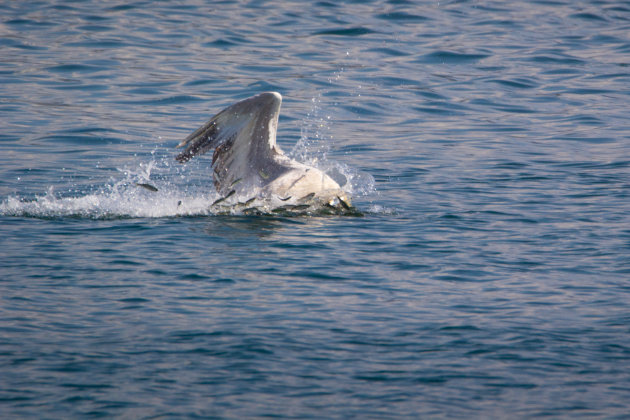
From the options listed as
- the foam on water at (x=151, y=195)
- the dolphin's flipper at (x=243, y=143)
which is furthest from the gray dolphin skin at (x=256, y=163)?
the foam on water at (x=151, y=195)

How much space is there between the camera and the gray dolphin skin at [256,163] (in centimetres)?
1069

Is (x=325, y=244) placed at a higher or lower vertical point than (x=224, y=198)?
lower

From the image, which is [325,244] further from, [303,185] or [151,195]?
[151,195]

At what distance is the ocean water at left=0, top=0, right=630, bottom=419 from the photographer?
6660mm

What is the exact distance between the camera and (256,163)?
435 inches

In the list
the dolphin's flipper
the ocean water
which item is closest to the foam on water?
the ocean water

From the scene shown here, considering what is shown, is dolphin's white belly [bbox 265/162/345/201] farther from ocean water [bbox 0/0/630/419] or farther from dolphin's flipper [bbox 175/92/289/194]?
ocean water [bbox 0/0/630/419]

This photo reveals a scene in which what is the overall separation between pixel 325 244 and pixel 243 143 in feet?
5.69

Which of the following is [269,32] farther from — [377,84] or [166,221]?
[166,221]

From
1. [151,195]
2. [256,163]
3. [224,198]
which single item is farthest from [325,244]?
[151,195]

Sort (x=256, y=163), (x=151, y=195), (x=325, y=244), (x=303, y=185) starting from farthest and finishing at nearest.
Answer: (x=151, y=195) → (x=256, y=163) → (x=303, y=185) → (x=325, y=244)

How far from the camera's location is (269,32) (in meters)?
23.6

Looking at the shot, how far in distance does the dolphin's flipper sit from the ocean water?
48 cm

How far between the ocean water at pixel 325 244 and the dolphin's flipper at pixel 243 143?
48cm
